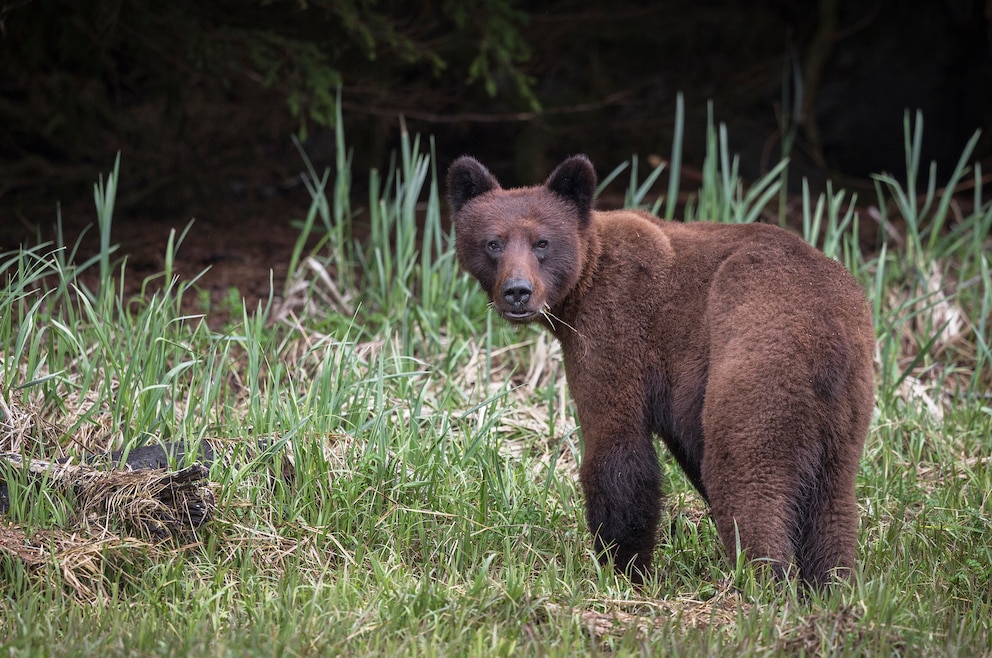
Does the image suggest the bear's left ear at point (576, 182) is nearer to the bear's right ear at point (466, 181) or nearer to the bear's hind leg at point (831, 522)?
the bear's right ear at point (466, 181)

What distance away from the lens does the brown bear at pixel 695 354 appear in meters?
3.62

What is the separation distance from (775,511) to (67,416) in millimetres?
3215

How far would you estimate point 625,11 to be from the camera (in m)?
9.05

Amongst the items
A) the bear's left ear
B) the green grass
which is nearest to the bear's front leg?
the green grass

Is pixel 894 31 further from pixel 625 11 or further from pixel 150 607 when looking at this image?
pixel 150 607

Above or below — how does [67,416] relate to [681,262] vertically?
below

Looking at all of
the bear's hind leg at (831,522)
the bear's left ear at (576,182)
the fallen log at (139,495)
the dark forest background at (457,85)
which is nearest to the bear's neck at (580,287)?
the bear's left ear at (576,182)

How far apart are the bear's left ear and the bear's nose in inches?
20.7

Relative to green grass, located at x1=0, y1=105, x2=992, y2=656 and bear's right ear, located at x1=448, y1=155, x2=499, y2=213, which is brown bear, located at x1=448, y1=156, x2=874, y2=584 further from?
green grass, located at x1=0, y1=105, x2=992, y2=656

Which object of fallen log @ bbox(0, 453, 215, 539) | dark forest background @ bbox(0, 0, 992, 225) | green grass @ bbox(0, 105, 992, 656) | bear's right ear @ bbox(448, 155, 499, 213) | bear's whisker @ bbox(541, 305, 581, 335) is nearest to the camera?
green grass @ bbox(0, 105, 992, 656)

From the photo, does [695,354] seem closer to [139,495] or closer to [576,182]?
[576,182]

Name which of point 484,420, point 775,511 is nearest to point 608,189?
point 484,420

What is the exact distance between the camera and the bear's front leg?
Result: 407cm

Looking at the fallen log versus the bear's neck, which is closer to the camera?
the fallen log
